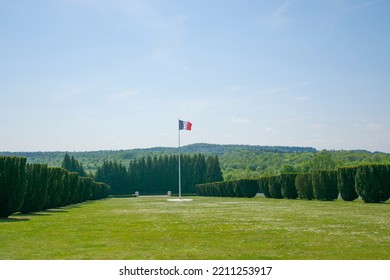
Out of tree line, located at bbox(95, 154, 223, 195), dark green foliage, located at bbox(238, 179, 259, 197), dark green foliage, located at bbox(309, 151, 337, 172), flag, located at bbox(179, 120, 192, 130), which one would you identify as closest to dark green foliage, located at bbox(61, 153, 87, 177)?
tree line, located at bbox(95, 154, 223, 195)

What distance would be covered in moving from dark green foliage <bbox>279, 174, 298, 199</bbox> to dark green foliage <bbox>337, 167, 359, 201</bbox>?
11.5m

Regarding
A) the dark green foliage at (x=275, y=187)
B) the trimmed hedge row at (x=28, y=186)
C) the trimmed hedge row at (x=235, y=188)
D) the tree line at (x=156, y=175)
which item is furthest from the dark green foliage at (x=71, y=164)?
the trimmed hedge row at (x=28, y=186)

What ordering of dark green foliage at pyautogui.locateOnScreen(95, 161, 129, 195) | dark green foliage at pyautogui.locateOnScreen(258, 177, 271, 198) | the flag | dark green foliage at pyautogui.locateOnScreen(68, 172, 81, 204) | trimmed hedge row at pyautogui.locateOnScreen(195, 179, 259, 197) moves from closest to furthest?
dark green foliage at pyautogui.locateOnScreen(68, 172, 81, 204)
dark green foliage at pyautogui.locateOnScreen(258, 177, 271, 198)
the flag
trimmed hedge row at pyautogui.locateOnScreen(195, 179, 259, 197)
dark green foliage at pyautogui.locateOnScreen(95, 161, 129, 195)

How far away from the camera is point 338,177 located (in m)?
42.8

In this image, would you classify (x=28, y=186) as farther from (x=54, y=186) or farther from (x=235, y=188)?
(x=235, y=188)

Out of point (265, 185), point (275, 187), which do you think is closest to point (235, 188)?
point (265, 185)

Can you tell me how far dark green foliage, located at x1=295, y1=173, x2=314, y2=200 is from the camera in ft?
164

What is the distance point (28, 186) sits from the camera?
96.5 ft

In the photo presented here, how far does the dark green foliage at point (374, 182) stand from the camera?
3775 cm

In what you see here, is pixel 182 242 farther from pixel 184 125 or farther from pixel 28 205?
pixel 184 125

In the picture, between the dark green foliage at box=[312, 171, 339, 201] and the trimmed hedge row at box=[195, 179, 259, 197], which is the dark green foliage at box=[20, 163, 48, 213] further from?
the trimmed hedge row at box=[195, 179, 259, 197]

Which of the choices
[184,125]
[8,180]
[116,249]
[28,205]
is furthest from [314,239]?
[184,125]

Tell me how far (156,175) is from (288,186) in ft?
297
